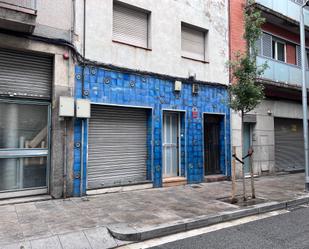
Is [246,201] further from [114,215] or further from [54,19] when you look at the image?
[54,19]

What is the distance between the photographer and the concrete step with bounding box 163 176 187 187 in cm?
980

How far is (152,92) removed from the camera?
9633 mm

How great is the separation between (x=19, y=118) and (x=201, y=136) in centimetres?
609

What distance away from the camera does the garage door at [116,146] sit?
28.3ft

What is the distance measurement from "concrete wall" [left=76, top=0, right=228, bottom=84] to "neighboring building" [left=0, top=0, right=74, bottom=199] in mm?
736

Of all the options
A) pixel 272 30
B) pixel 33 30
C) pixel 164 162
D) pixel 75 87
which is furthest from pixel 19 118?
pixel 272 30

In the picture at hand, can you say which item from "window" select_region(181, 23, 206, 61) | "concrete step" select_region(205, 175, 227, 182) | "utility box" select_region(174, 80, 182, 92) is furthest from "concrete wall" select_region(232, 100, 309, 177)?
"utility box" select_region(174, 80, 182, 92)

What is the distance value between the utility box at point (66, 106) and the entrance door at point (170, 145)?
362cm

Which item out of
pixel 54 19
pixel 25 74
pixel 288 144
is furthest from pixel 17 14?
pixel 288 144

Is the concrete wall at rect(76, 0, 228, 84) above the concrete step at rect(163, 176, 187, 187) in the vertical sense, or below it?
above

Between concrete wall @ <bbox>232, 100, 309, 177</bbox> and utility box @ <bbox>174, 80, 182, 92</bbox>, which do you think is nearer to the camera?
utility box @ <bbox>174, 80, 182, 92</bbox>

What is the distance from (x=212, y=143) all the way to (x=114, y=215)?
20.0 feet

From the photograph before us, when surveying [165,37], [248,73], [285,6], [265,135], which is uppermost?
[285,6]

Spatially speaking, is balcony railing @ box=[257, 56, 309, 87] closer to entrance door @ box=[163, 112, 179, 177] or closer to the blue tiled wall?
the blue tiled wall
